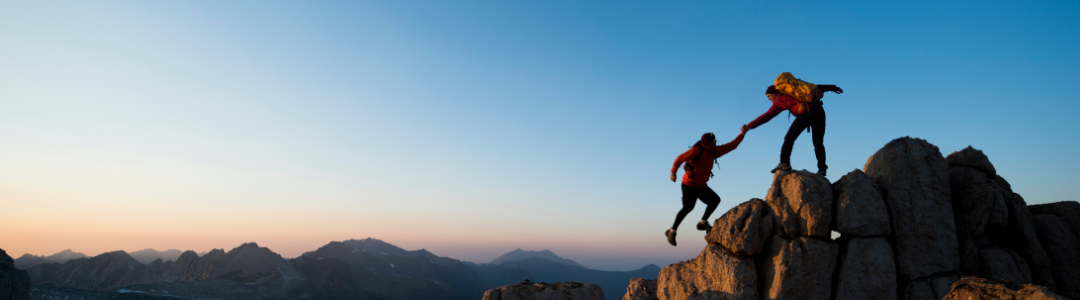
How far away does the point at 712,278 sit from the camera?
1273cm

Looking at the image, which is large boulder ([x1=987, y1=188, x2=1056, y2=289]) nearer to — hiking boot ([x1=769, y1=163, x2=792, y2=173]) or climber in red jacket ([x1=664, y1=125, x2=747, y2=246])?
hiking boot ([x1=769, y1=163, x2=792, y2=173])

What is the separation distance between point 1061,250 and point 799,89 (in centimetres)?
826

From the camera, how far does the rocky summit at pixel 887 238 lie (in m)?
11.7

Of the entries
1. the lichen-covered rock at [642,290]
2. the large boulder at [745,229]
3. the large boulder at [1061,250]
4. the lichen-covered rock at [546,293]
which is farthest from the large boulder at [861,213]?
the lichen-covered rock at [546,293]

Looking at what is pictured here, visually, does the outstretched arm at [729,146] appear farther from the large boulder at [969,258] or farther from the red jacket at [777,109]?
the large boulder at [969,258]

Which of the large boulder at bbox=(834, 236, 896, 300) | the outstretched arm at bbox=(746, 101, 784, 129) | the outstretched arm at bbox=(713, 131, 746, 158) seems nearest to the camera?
the large boulder at bbox=(834, 236, 896, 300)

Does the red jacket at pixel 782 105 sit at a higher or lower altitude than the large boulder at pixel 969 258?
higher

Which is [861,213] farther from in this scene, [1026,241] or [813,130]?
[1026,241]

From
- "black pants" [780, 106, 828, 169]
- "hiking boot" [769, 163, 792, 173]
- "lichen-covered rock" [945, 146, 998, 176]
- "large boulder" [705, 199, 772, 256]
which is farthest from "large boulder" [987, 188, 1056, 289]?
"large boulder" [705, 199, 772, 256]

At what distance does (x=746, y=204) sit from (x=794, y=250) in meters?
1.85

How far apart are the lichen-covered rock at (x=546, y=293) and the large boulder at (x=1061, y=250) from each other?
40.8 feet

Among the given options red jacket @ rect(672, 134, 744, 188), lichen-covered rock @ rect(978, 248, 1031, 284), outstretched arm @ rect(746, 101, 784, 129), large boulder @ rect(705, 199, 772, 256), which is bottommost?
lichen-covered rock @ rect(978, 248, 1031, 284)

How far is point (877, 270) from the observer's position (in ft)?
37.9

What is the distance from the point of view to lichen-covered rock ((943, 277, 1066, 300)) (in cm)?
724
